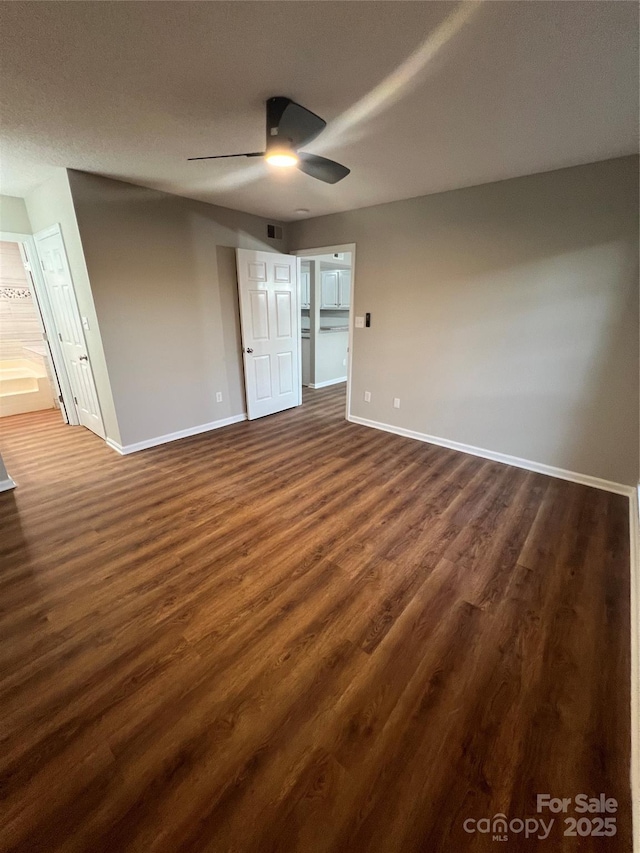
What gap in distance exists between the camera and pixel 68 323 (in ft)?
11.8

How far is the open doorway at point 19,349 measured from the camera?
470cm

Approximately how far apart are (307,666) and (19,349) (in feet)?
20.5

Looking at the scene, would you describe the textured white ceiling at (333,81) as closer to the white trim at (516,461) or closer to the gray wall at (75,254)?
the gray wall at (75,254)

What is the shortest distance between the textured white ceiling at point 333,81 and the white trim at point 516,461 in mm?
2368

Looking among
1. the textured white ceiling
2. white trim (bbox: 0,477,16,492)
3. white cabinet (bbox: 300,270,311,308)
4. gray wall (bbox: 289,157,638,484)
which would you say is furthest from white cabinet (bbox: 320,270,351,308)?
white trim (bbox: 0,477,16,492)

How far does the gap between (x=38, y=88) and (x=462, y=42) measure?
198 cm

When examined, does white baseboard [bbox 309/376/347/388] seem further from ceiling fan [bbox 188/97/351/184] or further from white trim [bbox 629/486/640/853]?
white trim [bbox 629/486/640/853]

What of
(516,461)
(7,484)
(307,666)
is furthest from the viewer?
(516,461)

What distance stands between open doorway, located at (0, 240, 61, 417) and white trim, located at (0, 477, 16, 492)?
7.07 feet

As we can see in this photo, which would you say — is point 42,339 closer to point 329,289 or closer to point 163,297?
point 163,297

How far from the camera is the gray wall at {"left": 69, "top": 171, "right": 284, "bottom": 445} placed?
298 centimetres

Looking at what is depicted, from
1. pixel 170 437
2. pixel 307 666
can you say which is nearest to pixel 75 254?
pixel 170 437

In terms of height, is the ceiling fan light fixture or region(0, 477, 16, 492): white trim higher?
the ceiling fan light fixture

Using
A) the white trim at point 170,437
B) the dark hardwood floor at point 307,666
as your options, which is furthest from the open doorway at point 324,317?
the dark hardwood floor at point 307,666
